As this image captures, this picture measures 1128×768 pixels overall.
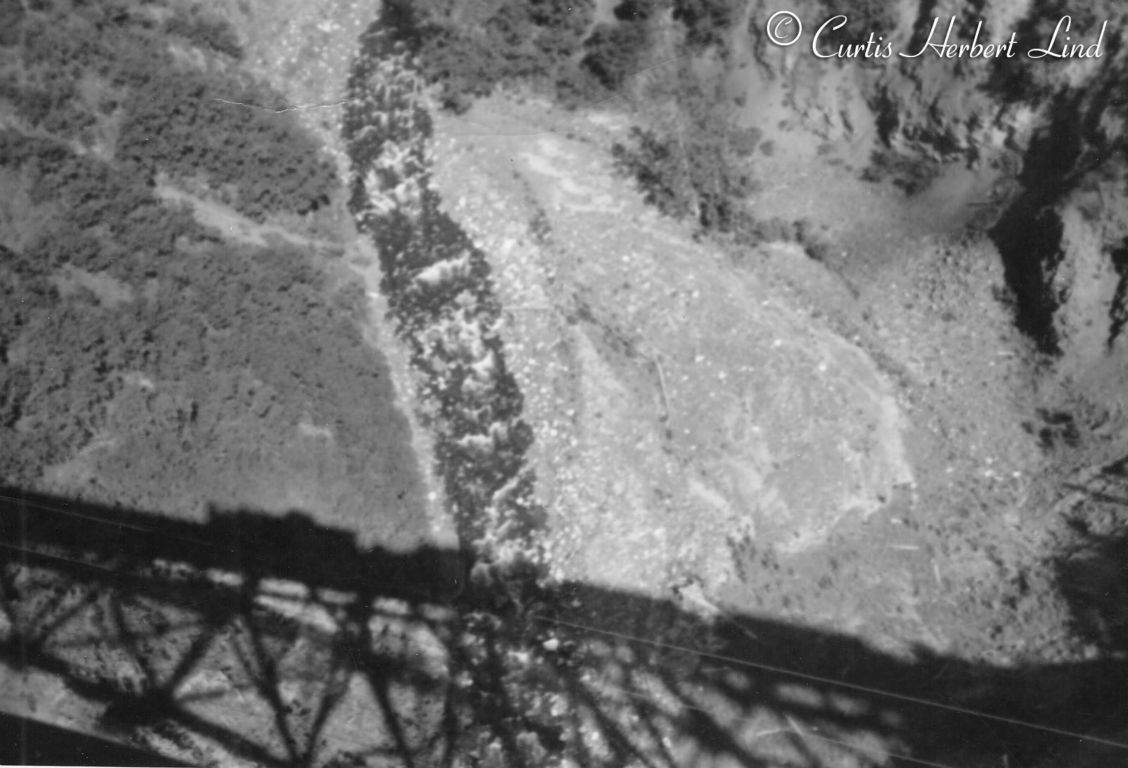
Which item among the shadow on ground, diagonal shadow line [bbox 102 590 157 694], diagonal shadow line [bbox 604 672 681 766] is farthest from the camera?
diagonal shadow line [bbox 102 590 157 694]

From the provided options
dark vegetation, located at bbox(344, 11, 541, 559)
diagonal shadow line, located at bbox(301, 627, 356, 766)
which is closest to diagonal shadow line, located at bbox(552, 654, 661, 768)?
dark vegetation, located at bbox(344, 11, 541, 559)

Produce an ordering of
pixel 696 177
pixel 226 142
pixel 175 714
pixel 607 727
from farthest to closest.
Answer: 1. pixel 226 142
2. pixel 696 177
3. pixel 607 727
4. pixel 175 714

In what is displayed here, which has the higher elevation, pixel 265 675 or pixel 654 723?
pixel 654 723

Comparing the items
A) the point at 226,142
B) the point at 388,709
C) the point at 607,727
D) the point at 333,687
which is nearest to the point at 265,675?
the point at 333,687

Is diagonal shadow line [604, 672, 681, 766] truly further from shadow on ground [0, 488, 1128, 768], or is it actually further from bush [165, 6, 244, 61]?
bush [165, 6, 244, 61]

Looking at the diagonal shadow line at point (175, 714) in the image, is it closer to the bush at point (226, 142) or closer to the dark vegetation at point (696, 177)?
the bush at point (226, 142)

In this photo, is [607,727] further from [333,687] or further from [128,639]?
[128,639]
